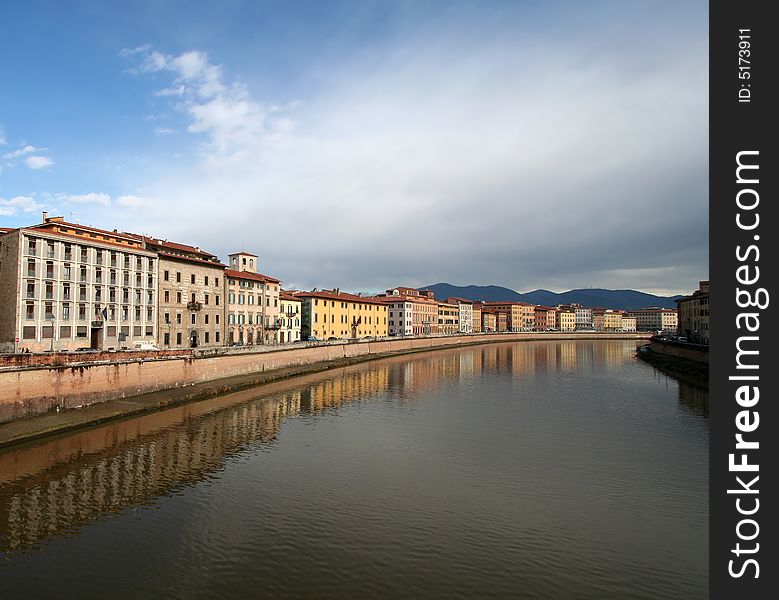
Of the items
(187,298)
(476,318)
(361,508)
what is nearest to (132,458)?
(361,508)

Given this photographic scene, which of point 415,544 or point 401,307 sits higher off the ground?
point 401,307

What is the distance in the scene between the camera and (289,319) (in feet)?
293

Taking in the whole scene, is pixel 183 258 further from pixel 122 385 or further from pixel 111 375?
pixel 111 375

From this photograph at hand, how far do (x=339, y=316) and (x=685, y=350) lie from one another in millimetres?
70489

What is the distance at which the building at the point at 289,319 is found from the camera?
86.6 metres

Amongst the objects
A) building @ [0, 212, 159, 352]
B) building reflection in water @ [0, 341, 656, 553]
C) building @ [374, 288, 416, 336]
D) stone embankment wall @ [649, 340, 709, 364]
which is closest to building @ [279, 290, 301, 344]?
building @ [0, 212, 159, 352]

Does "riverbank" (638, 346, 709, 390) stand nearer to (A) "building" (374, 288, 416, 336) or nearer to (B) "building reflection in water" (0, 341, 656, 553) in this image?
(B) "building reflection in water" (0, 341, 656, 553)

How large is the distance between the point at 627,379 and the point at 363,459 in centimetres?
5331


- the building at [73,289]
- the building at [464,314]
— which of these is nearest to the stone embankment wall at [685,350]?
the building at [464,314]

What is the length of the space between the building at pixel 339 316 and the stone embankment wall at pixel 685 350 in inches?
2692

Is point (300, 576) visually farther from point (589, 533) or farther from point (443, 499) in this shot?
point (589, 533)
